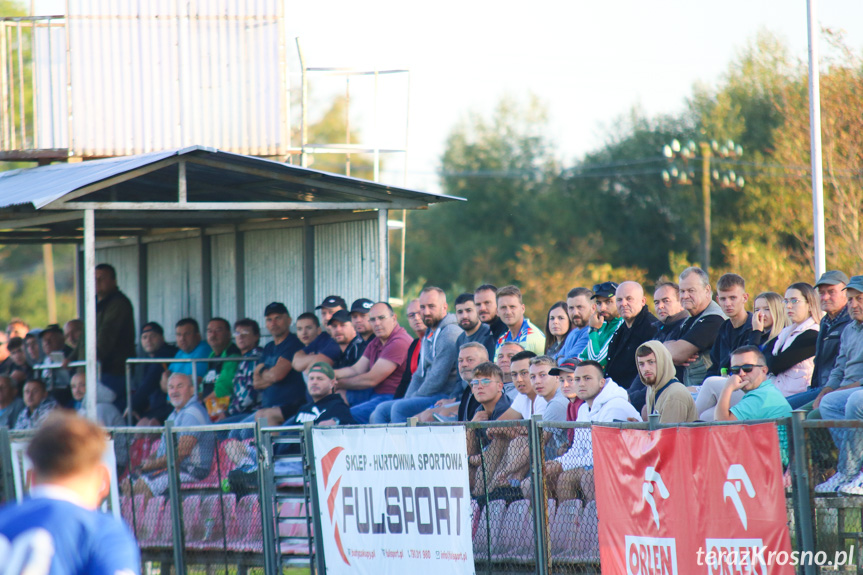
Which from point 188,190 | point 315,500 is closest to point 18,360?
point 188,190

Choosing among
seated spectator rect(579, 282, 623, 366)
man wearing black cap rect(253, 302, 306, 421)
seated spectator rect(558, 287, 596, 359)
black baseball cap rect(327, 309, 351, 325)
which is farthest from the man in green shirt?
man wearing black cap rect(253, 302, 306, 421)

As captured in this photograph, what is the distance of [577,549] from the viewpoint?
273 inches

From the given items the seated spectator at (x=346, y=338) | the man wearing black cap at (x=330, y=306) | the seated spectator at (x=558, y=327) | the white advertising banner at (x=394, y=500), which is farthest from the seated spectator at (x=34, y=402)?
the seated spectator at (x=558, y=327)

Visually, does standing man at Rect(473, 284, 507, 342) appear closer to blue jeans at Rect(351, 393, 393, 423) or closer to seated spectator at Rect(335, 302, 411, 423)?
seated spectator at Rect(335, 302, 411, 423)

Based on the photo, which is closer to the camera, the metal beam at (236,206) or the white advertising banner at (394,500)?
the white advertising banner at (394,500)

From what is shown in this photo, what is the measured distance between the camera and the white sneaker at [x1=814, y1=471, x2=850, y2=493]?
550 centimetres

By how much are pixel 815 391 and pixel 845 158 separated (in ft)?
60.3

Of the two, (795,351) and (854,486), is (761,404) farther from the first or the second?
(854,486)

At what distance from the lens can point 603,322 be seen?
9648 mm

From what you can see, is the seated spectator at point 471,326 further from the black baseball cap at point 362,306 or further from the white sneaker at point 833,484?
the white sneaker at point 833,484

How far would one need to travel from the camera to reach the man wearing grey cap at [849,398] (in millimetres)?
5438

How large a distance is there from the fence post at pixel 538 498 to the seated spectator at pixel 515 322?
3113 millimetres

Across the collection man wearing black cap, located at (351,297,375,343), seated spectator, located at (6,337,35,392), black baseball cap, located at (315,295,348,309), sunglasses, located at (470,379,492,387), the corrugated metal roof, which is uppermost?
the corrugated metal roof

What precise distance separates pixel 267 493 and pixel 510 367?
2298 mm
